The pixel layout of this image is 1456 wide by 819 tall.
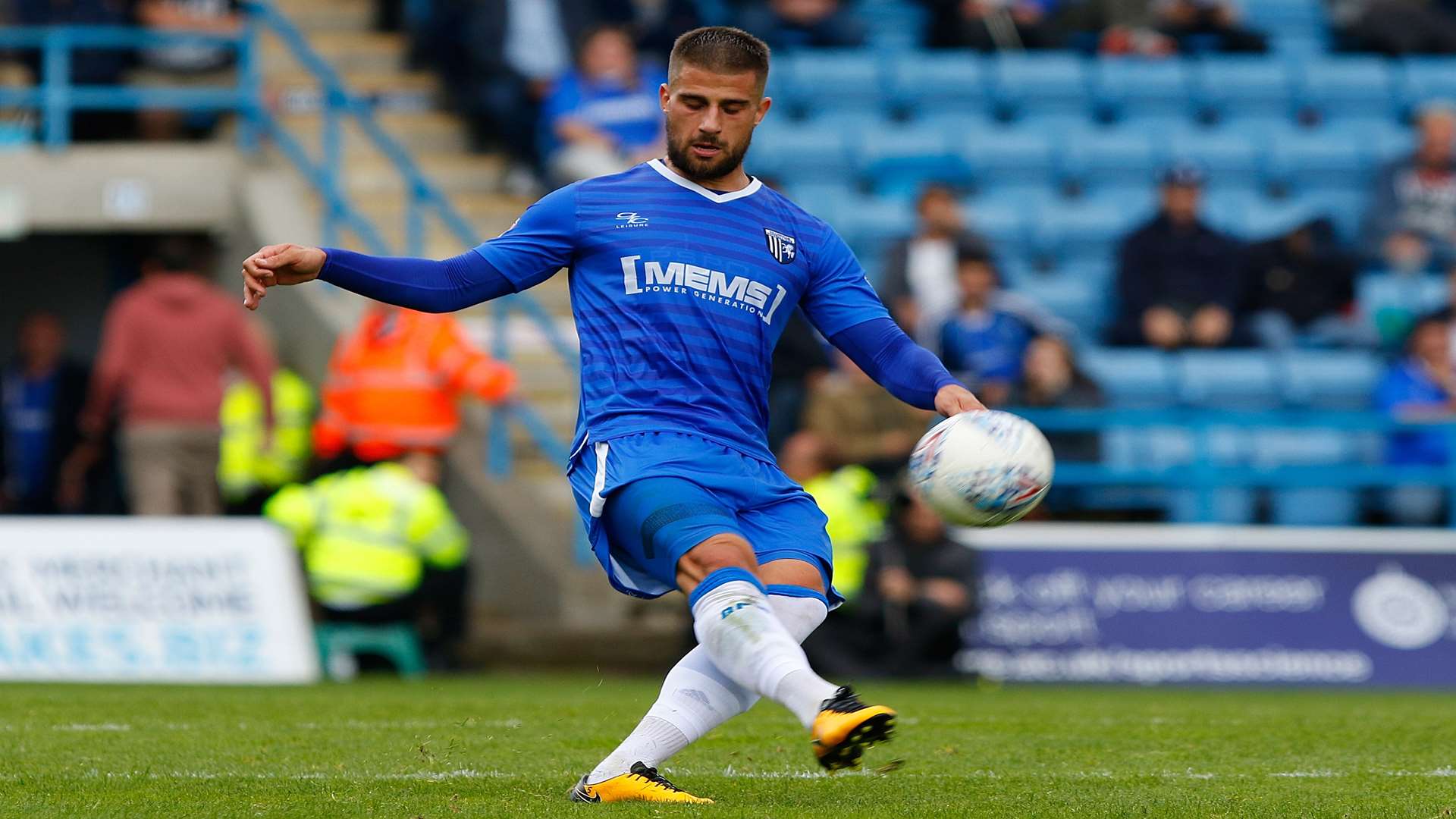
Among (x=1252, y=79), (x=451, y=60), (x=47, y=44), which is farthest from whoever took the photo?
(x=1252, y=79)

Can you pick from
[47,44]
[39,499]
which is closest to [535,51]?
[47,44]

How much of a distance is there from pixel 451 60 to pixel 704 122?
36.2 feet

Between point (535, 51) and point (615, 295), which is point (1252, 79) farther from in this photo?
point (615, 295)

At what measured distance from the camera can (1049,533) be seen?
495 inches

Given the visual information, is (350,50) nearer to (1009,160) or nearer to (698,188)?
(1009,160)

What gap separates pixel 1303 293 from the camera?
15031 mm

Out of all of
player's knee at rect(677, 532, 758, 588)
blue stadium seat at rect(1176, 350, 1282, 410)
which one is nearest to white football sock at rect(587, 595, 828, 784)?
player's knee at rect(677, 532, 758, 588)

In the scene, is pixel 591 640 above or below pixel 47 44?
below

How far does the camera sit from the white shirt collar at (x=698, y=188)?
18.3 feet

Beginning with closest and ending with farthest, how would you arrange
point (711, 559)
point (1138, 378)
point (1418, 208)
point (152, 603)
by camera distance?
point (711, 559), point (152, 603), point (1138, 378), point (1418, 208)

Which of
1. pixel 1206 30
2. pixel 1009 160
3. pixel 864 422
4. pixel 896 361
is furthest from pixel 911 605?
pixel 1206 30

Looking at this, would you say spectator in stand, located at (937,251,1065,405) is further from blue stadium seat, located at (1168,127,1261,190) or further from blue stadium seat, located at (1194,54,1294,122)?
blue stadium seat, located at (1194,54,1294,122)

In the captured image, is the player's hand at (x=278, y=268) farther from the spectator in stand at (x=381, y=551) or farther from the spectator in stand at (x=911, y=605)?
the spectator in stand at (x=911, y=605)

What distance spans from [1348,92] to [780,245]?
1324 centimetres
